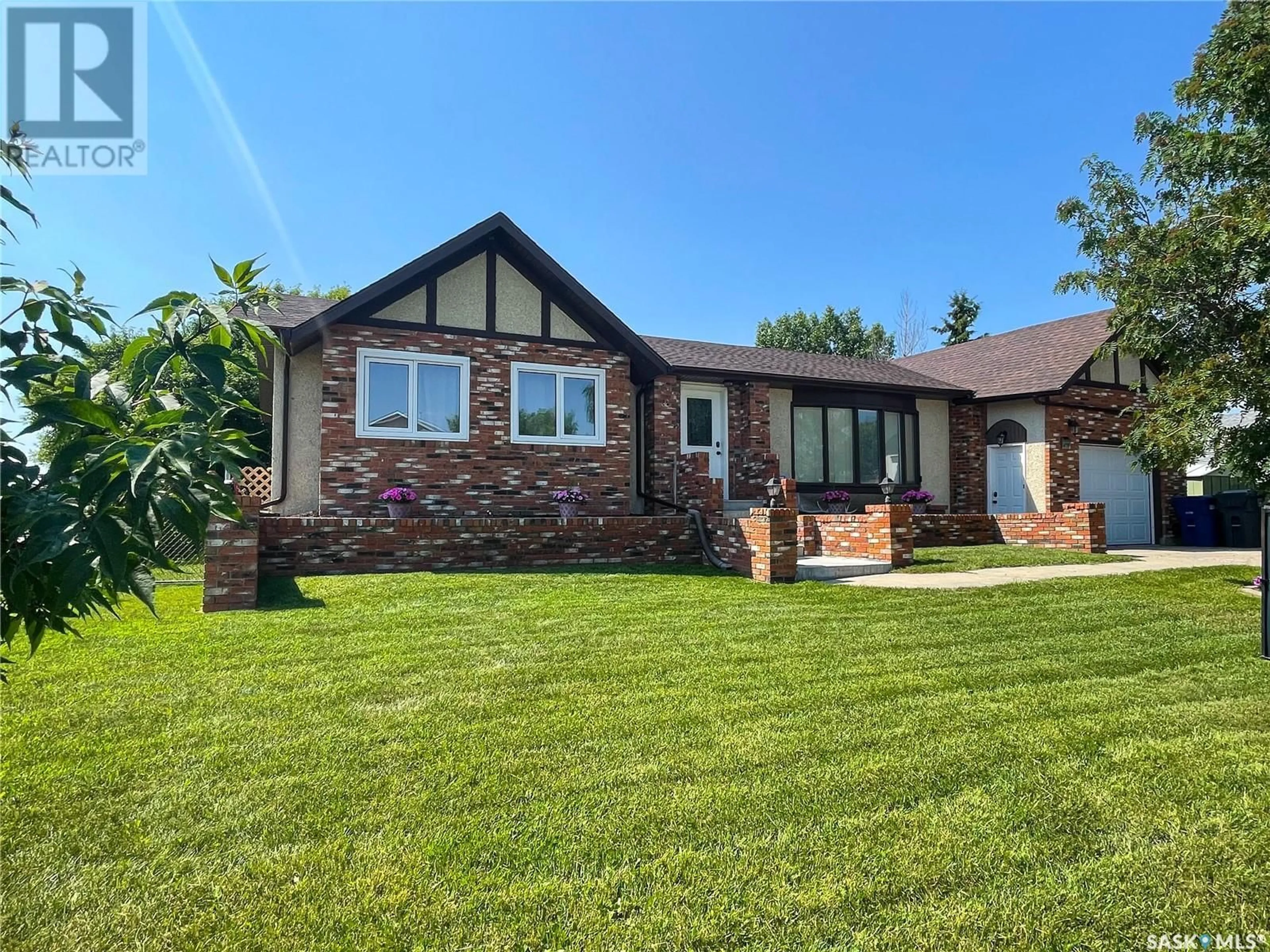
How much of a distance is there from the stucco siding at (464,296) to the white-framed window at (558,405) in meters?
1.03

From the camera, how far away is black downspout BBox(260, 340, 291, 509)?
1079 centimetres

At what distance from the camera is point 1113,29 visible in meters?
8.03

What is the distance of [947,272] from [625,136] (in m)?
26.1

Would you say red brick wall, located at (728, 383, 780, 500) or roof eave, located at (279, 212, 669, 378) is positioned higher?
roof eave, located at (279, 212, 669, 378)

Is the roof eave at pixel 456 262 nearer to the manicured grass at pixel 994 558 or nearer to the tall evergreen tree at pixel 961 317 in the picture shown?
the manicured grass at pixel 994 558

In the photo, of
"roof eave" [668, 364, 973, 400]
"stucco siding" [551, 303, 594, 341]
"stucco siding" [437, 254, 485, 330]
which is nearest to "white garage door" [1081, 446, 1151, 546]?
"roof eave" [668, 364, 973, 400]

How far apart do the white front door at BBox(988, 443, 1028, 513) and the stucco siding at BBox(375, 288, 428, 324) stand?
45.3 feet

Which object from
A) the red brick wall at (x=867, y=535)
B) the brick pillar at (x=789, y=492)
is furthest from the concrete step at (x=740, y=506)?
the red brick wall at (x=867, y=535)

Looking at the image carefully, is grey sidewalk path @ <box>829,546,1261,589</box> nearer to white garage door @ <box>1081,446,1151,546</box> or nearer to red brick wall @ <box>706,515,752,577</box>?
red brick wall @ <box>706,515,752,577</box>

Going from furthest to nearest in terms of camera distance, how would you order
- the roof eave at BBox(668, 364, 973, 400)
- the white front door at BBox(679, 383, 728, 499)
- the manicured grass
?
the white front door at BBox(679, 383, 728, 499) → the roof eave at BBox(668, 364, 973, 400) → the manicured grass

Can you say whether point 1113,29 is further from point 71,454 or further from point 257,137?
point 71,454

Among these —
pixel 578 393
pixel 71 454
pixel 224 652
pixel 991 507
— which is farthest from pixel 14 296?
pixel 991 507

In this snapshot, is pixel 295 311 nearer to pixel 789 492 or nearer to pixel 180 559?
pixel 180 559

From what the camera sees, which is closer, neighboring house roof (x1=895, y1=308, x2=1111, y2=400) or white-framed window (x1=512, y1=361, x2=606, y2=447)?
white-framed window (x1=512, y1=361, x2=606, y2=447)
